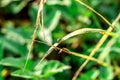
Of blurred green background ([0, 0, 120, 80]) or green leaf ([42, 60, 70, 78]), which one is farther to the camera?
blurred green background ([0, 0, 120, 80])

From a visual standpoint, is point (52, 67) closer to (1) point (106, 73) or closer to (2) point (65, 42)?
(1) point (106, 73)

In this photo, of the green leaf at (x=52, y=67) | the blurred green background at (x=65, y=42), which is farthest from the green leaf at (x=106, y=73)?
the green leaf at (x=52, y=67)

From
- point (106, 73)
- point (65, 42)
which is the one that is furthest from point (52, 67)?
point (65, 42)

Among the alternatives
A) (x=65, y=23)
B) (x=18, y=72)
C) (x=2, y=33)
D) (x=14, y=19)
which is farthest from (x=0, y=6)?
(x=18, y=72)

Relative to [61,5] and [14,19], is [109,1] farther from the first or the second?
[14,19]

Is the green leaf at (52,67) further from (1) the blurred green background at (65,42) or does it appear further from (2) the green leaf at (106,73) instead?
(2) the green leaf at (106,73)

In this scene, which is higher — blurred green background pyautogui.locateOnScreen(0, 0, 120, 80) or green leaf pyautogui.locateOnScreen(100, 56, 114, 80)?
blurred green background pyautogui.locateOnScreen(0, 0, 120, 80)

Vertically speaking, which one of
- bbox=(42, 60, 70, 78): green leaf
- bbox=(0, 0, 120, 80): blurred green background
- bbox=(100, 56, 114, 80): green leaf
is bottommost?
bbox=(42, 60, 70, 78): green leaf

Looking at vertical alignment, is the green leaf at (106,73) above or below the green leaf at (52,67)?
above

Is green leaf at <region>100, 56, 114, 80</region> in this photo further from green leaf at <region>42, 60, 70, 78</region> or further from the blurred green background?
green leaf at <region>42, 60, 70, 78</region>

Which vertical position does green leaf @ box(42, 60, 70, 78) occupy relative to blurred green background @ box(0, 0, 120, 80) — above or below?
below

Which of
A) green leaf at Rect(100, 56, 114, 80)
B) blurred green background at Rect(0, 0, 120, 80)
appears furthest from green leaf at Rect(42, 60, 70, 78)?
green leaf at Rect(100, 56, 114, 80)
